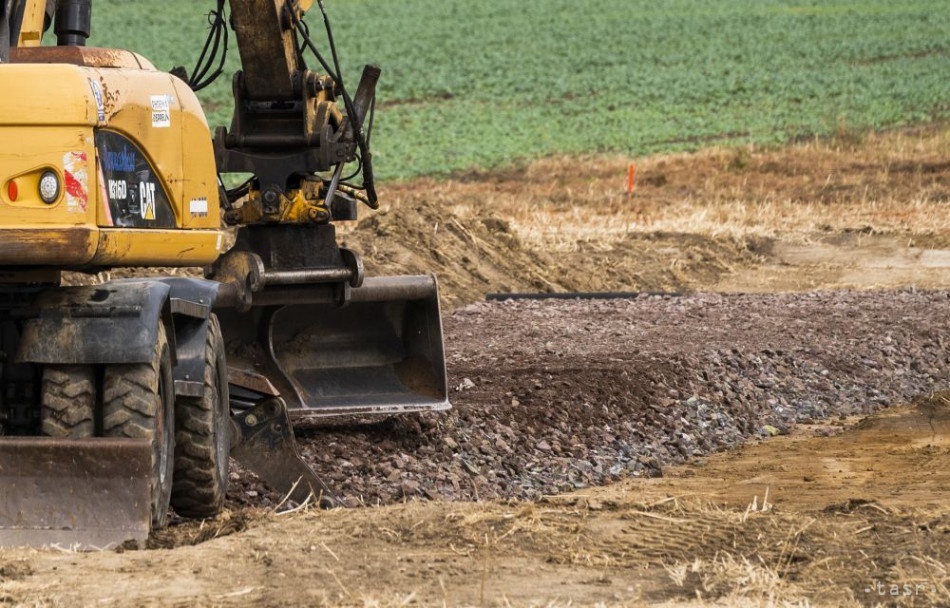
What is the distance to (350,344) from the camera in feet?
33.5

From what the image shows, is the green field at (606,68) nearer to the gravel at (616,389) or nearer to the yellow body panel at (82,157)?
the gravel at (616,389)

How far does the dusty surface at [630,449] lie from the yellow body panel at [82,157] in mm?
1190

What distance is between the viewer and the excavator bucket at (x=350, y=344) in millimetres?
9773

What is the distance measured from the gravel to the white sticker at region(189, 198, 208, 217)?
2023 mm

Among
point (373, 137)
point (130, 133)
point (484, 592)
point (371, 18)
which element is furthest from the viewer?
point (371, 18)

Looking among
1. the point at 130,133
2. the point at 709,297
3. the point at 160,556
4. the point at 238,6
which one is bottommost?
the point at 709,297

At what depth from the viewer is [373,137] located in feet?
132

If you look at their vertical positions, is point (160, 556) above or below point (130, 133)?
below

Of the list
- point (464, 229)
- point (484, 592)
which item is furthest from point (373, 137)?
point (484, 592)

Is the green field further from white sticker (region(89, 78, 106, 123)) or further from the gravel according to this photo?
white sticker (region(89, 78, 106, 123))

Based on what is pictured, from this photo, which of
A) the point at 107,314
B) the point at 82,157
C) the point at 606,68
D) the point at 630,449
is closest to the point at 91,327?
the point at 107,314

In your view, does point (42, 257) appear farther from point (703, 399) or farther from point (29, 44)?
point (703, 399)

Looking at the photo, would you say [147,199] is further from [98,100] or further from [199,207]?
[98,100]

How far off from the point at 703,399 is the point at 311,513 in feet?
15.7
